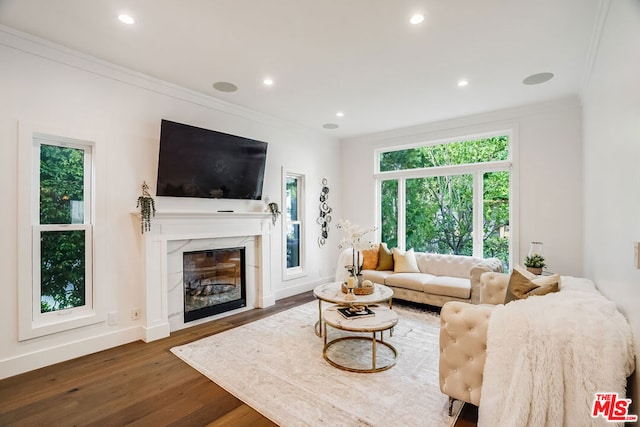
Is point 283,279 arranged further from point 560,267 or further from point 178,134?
point 560,267

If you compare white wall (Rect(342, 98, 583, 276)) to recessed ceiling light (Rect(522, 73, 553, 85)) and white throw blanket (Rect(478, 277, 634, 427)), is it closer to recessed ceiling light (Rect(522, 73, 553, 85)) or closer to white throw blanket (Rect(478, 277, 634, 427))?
recessed ceiling light (Rect(522, 73, 553, 85))

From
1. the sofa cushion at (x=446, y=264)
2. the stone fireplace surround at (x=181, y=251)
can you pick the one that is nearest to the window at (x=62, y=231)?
Answer: the stone fireplace surround at (x=181, y=251)

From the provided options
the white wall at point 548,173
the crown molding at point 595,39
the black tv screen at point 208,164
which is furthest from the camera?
the white wall at point 548,173

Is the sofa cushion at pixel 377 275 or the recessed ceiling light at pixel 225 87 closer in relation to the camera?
the recessed ceiling light at pixel 225 87

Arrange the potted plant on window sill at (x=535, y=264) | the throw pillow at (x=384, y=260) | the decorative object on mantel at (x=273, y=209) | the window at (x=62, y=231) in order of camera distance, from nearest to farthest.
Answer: the window at (x=62, y=231) < the potted plant on window sill at (x=535, y=264) < the decorative object on mantel at (x=273, y=209) < the throw pillow at (x=384, y=260)

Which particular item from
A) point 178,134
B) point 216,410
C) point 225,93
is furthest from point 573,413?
point 225,93

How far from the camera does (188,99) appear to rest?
3771mm

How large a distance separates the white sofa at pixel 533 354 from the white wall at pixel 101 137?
3142 mm

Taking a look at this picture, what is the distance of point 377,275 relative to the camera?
456 cm

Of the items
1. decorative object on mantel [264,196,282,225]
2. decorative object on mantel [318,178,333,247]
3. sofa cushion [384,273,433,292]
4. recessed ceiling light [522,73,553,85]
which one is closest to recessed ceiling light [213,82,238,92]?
decorative object on mantel [264,196,282,225]

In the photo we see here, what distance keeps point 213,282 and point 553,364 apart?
3636 mm

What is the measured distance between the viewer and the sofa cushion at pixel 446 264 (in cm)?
442

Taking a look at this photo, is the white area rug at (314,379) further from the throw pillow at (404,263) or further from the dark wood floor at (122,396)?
the throw pillow at (404,263)

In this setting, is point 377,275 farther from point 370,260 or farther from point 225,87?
point 225,87
